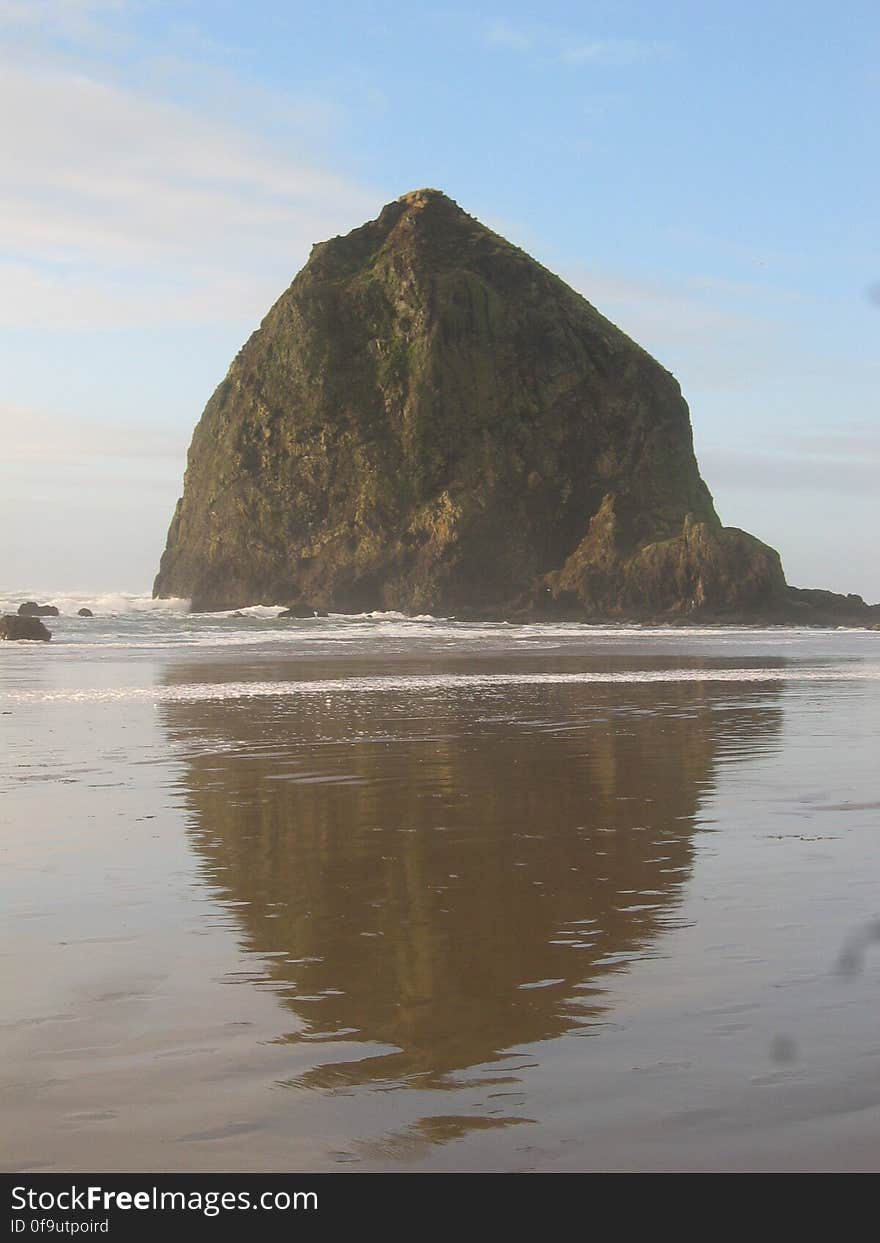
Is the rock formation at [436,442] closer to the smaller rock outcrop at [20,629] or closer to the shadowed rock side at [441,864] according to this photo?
the smaller rock outcrop at [20,629]

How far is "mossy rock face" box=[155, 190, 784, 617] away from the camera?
307 feet

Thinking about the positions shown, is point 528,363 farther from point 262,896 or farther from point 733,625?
point 262,896

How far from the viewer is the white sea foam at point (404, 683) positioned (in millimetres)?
18016

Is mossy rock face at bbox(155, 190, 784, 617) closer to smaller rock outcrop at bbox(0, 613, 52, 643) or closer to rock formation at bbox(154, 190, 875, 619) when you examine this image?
rock formation at bbox(154, 190, 875, 619)

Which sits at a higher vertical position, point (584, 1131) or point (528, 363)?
point (528, 363)

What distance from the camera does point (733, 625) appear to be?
72.3 m

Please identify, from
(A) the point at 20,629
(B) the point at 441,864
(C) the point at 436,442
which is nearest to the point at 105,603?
(C) the point at 436,442

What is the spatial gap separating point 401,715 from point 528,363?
85.8 meters

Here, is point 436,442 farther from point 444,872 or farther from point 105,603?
point 444,872

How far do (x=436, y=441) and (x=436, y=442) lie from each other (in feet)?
0.24

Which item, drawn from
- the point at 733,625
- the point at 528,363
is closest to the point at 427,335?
the point at 528,363

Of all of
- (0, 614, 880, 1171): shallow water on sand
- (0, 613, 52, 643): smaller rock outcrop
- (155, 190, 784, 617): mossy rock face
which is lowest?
(0, 614, 880, 1171): shallow water on sand

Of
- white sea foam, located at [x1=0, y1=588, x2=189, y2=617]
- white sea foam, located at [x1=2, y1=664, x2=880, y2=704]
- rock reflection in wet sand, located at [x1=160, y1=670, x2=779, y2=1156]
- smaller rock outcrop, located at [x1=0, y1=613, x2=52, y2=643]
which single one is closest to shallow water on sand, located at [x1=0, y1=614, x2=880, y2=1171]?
rock reflection in wet sand, located at [x1=160, y1=670, x2=779, y2=1156]

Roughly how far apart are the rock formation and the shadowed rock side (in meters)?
74.5
